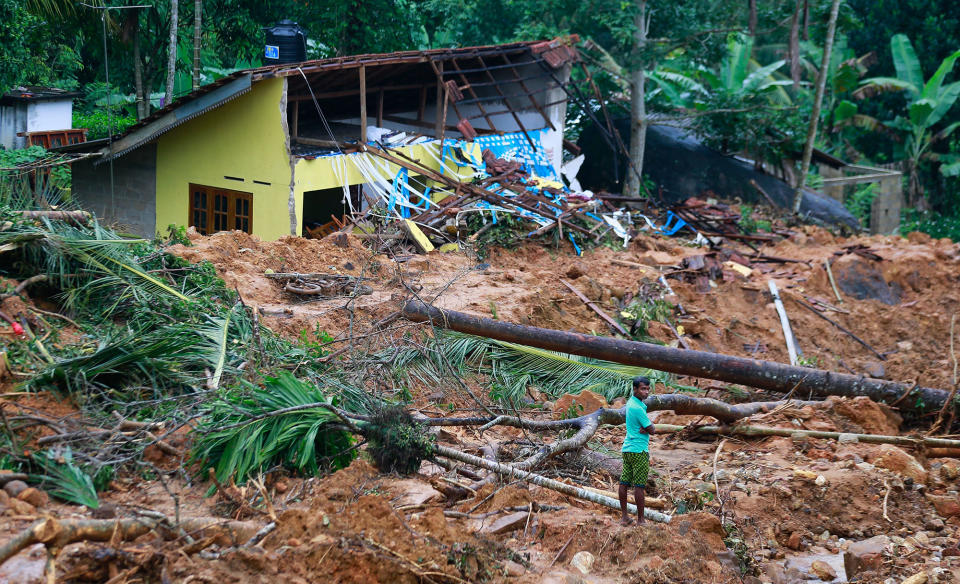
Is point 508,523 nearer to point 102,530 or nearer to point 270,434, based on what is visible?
point 270,434

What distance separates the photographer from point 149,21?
22281mm

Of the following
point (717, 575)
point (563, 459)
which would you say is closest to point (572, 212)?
point (563, 459)

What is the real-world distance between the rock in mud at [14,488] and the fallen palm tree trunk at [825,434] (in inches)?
199

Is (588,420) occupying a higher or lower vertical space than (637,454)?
lower

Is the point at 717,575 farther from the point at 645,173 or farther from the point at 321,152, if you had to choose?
the point at 645,173

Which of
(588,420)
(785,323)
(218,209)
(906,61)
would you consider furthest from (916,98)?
(588,420)

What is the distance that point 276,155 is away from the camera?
14969 millimetres

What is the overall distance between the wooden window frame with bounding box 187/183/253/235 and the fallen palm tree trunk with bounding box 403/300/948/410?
810cm

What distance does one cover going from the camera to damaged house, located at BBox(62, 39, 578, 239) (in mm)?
14922

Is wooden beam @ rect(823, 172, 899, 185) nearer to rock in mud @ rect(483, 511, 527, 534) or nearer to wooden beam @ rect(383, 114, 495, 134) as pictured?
wooden beam @ rect(383, 114, 495, 134)

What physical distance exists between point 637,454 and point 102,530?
3194mm

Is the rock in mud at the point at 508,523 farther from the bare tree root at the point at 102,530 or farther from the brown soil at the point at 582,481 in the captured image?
the bare tree root at the point at 102,530

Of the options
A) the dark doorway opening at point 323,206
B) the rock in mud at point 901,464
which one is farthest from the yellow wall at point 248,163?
the rock in mud at point 901,464

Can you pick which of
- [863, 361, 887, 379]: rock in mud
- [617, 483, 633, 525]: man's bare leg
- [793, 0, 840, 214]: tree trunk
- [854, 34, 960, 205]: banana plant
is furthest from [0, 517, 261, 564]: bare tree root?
[854, 34, 960, 205]: banana plant
